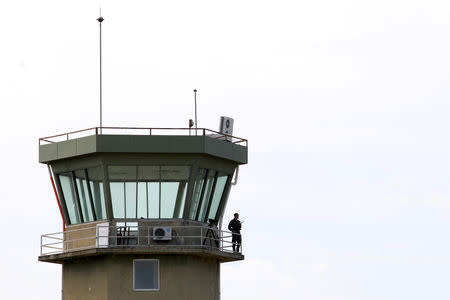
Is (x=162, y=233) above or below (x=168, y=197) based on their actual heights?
below

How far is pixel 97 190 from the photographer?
209 ft

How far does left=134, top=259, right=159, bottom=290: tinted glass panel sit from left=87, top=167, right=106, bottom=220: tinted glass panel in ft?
8.09

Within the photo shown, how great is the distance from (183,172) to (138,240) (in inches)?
132

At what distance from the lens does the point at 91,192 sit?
63969 mm

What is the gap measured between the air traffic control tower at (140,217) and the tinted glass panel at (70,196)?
9 centimetres

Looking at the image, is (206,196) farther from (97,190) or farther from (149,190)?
(97,190)

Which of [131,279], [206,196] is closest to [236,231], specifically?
[206,196]

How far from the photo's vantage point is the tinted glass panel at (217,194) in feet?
213

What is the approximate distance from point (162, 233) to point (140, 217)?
1191 mm

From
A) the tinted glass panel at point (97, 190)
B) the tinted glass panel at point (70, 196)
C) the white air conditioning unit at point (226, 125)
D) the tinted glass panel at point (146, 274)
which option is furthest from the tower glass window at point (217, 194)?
the tinted glass panel at point (70, 196)

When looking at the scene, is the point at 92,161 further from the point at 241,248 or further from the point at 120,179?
the point at 241,248

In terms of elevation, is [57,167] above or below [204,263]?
above

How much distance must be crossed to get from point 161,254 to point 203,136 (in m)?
5.03

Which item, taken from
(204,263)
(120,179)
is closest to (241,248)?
(204,263)
